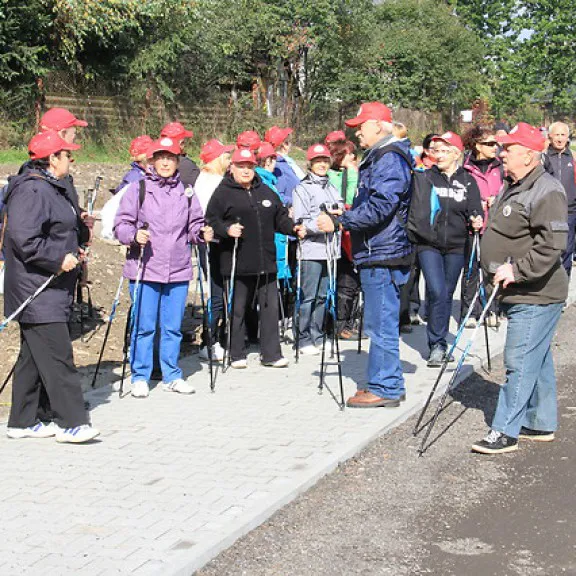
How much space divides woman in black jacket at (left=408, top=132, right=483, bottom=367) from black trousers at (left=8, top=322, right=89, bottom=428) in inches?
146

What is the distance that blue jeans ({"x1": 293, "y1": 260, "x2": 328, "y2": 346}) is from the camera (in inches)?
420

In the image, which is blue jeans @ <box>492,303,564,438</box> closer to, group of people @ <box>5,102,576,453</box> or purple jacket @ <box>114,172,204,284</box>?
group of people @ <box>5,102,576,453</box>

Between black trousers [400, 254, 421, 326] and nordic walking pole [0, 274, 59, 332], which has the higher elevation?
nordic walking pole [0, 274, 59, 332]

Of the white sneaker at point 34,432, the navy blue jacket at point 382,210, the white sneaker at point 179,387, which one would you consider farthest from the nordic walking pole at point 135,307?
the navy blue jacket at point 382,210

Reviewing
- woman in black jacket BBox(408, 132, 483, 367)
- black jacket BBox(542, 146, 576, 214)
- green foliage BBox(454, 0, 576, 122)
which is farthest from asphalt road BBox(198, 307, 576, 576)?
green foliage BBox(454, 0, 576, 122)

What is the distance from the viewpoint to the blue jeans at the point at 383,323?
8.27m

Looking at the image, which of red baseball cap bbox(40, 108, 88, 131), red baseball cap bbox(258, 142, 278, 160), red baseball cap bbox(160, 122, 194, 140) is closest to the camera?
red baseball cap bbox(40, 108, 88, 131)

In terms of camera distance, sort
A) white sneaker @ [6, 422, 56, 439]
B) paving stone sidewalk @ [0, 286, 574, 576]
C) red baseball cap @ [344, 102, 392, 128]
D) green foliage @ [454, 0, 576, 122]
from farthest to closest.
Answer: green foliage @ [454, 0, 576, 122]
red baseball cap @ [344, 102, 392, 128]
white sneaker @ [6, 422, 56, 439]
paving stone sidewalk @ [0, 286, 574, 576]

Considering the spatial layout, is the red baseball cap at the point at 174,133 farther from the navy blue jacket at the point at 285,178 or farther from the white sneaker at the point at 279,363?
the white sneaker at the point at 279,363

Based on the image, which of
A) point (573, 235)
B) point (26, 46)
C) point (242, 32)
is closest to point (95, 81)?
point (26, 46)

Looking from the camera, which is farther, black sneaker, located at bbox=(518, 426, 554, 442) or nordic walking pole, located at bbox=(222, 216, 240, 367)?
nordic walking pole, located at bbox=(222, 216, 240, 367)

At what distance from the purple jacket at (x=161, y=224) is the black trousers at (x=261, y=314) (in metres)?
1.18

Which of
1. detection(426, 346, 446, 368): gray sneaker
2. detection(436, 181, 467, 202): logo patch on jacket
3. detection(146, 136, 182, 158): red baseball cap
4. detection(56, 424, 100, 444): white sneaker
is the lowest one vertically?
detection(426, 346, 446, 368): gray sneaker

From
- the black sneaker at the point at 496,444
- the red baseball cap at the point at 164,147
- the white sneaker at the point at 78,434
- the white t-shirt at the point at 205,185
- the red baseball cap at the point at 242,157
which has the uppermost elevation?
the red baseball cap at the point at 164,147
